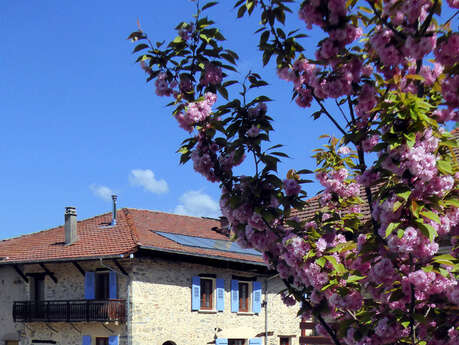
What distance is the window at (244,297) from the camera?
24.4 meters

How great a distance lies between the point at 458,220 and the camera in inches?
153

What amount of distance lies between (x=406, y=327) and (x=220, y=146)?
71.5 inches

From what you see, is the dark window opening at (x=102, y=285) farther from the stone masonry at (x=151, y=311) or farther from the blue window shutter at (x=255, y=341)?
the blue window shutter at (x=255, y=341)

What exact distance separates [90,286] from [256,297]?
6.72 metres

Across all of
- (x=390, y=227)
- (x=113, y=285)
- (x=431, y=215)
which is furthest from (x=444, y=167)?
(x=113, y=285)

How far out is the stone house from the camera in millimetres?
20688

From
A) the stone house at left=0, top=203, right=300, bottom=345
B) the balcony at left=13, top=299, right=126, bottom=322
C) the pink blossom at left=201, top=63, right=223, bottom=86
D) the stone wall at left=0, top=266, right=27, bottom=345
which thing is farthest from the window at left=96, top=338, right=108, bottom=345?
the pink blossom at left=201, top=63, right=223, bottom=86

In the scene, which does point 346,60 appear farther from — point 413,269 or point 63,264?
point 63,264

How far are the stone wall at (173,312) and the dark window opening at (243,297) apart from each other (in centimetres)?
42

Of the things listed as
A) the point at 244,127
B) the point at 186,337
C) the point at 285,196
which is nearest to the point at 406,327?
the point at 285,196

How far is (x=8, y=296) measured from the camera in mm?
25234

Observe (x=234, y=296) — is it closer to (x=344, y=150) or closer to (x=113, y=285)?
(x=113, y=285)

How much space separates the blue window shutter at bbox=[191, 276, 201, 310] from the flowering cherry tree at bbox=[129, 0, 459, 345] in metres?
17.4

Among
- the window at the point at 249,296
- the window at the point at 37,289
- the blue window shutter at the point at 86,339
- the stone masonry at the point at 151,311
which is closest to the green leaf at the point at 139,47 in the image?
the stone masonry at the point at 151,311
